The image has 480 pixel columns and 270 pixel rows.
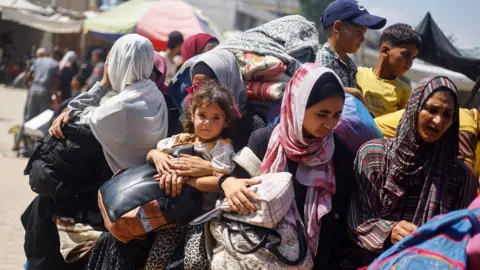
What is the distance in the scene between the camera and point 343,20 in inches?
159

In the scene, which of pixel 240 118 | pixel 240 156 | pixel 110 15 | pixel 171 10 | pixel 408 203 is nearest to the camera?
pixel 408 203

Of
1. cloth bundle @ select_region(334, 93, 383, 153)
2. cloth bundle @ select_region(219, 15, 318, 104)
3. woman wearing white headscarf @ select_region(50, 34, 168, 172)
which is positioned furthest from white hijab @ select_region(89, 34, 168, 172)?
cloth bundle @ select_region(334, 93, 383, 153)

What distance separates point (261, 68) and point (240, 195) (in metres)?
0.96

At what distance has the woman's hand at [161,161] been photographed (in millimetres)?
3244

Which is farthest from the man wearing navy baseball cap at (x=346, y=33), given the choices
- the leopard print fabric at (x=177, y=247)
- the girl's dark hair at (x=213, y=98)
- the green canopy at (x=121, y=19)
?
the green canopy at (x=121, y=19)

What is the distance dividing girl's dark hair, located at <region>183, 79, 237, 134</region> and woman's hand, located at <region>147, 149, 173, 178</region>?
0.25m

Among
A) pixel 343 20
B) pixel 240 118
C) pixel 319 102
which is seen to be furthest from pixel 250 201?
pixel 343 20

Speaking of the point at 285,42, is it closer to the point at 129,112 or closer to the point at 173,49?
the point at 129,112

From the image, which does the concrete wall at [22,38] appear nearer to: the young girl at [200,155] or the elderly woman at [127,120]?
the elderly woman at [127,120]

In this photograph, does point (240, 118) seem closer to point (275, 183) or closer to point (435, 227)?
point (275, 183)

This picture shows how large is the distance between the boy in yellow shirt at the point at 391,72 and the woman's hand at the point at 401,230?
4.91 ft

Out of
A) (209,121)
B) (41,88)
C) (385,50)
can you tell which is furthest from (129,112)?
(41,88)

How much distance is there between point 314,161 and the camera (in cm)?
294

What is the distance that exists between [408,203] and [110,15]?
63.1ft
